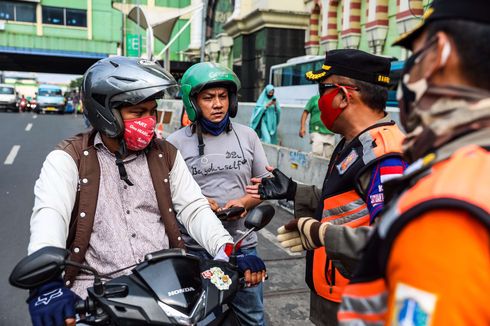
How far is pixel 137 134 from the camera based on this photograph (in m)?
2.17

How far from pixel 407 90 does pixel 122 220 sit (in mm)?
1477

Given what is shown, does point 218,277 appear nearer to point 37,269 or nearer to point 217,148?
point 37,269

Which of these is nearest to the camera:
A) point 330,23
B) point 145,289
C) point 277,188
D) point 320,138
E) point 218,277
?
point 145,289

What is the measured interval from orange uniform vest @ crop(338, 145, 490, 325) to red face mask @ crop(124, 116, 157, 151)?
4.83 feet

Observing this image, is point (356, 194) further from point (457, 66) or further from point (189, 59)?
point (189, 59)

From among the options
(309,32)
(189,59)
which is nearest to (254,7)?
(309,32)

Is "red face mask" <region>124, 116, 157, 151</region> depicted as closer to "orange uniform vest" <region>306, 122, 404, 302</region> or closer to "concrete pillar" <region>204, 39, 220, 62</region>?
"orange uniform vest" <region>306, 122, 404, 302</region>

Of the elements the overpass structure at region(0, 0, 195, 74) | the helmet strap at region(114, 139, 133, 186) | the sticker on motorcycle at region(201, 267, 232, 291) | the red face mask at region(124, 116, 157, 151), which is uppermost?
the overpass structure at region(0, 0, 195, 74)

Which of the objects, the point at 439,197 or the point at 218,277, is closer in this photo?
the point at 439,197

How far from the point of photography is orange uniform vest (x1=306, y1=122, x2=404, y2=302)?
6.28 feet

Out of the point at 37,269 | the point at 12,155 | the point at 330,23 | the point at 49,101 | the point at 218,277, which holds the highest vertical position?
the point at 330,23

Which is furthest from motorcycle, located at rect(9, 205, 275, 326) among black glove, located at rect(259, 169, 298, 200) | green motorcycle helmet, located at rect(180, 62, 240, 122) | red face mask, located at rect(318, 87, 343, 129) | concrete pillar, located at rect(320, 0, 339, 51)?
concrete pillar, located at rect(320, 0, 339, 51)

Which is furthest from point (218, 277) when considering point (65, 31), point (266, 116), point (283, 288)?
point (65, 31)

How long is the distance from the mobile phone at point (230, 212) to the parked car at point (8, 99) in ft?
107
